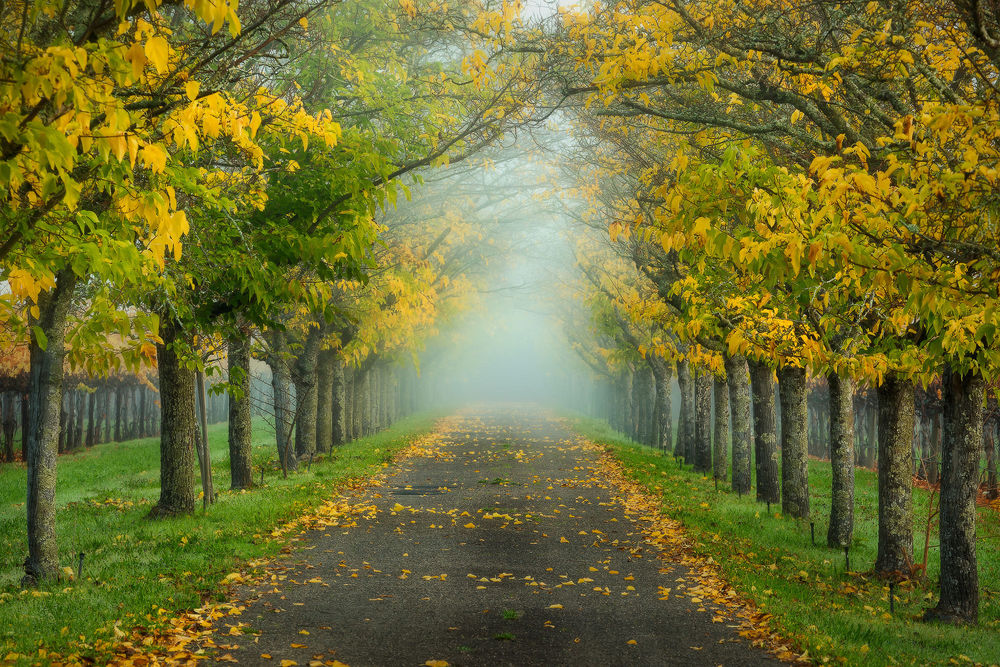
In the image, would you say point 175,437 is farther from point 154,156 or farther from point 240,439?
point 154,156

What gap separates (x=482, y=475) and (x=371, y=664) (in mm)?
12795

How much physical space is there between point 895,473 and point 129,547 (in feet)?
32.3

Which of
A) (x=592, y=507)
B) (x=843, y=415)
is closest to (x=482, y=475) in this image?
(x=592, y=507)

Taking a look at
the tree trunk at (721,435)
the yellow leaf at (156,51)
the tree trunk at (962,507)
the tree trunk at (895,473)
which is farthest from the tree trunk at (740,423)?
the yellow leaf at (156,51)

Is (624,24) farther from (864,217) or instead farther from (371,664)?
(371,664)

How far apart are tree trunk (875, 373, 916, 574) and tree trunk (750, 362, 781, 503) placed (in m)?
5.29

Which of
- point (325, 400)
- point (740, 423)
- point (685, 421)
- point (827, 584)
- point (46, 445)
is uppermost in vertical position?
point (46, 445)

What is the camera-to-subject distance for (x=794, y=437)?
13.5m

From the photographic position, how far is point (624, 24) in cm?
877

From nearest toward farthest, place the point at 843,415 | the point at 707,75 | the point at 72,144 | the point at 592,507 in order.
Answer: the point at 72,144 < the point at 707,75 < the point at 843,415 < the point at 592,507

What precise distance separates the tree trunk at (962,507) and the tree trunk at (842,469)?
10.2 feet

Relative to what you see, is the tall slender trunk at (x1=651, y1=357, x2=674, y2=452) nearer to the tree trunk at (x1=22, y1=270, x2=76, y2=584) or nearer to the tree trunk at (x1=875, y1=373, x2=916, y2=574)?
the tree trunk at (x1=875, y1=373, x2=916, y2=574)

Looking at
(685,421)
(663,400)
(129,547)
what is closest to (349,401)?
(663,400)

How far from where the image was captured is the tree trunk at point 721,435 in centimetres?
1844
